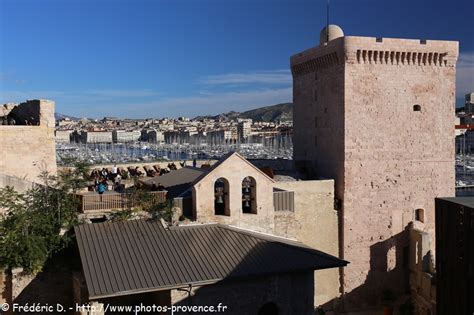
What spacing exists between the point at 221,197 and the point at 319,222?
399cm

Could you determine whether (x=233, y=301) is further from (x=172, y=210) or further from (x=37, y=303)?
(x=37, y=303)

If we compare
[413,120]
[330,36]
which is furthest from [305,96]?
[413,120]

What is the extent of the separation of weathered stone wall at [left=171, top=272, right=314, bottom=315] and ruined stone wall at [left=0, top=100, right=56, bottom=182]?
7.30 metres

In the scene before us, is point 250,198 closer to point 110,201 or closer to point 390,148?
point 110,201

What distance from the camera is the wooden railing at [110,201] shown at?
14008 mm

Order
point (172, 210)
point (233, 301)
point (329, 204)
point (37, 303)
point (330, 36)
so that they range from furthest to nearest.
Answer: point (330, 36), point (329, 204), point (172, 210), point (37, 303), point (233, 301)

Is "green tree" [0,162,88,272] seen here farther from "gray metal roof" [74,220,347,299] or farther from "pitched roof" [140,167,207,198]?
"pitched roof" [140,167,207,198]

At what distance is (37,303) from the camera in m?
13.1

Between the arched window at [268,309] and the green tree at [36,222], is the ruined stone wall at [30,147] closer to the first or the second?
the green tree at [36,222]

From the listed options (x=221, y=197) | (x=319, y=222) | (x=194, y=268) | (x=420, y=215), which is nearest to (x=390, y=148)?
(x=420, y=215)

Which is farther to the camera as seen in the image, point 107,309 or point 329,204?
point 329,204

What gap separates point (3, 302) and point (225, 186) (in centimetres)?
668

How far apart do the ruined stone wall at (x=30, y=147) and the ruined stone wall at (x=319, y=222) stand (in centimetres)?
775

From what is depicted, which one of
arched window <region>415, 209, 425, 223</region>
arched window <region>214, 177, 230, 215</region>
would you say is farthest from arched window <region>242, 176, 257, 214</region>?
arched window <region>415, 209, 425, 223</region>
